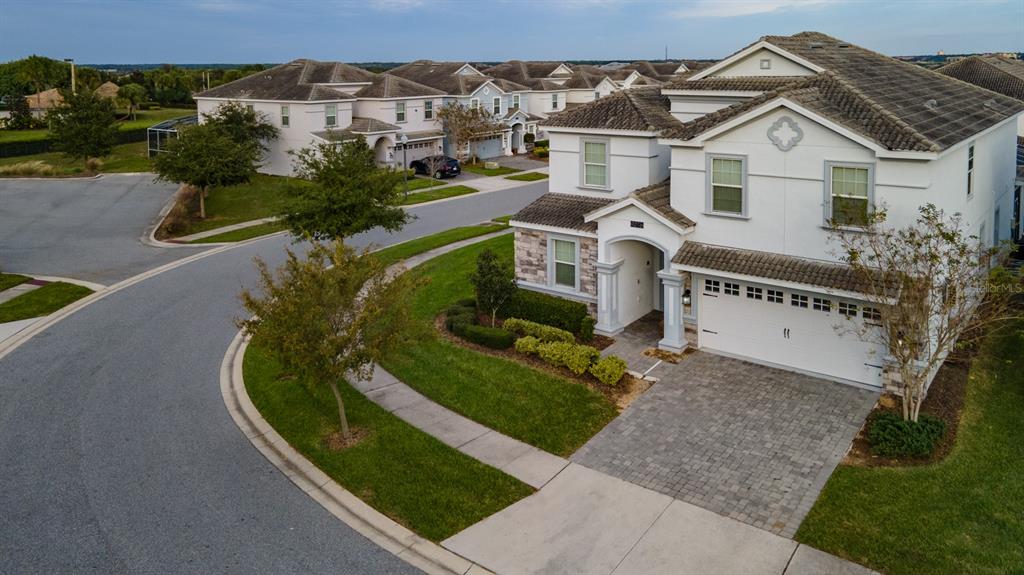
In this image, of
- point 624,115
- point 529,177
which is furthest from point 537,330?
point 529,177

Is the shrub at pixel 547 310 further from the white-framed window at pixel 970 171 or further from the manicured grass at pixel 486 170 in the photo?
the manicured grass at pixel 486 170

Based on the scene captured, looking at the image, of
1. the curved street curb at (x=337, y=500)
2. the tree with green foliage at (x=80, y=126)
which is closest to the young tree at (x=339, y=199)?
the curved street curb at (x=337, y=500)

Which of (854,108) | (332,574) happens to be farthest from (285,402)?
(854,108)

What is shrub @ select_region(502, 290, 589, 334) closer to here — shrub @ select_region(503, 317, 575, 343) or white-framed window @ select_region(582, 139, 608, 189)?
shrub @ select_region(503, 317, 575, 343)

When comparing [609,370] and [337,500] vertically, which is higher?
[609,370]

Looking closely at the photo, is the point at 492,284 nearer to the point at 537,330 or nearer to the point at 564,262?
the point at 537,330

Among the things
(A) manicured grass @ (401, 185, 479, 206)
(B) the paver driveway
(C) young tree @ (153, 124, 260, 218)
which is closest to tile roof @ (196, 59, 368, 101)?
(A) manicured grass @ (401, 185, 479, 206)

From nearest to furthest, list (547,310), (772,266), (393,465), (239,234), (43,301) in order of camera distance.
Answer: (393,465), (772,266), (547,310), (43,301), (239,234)
